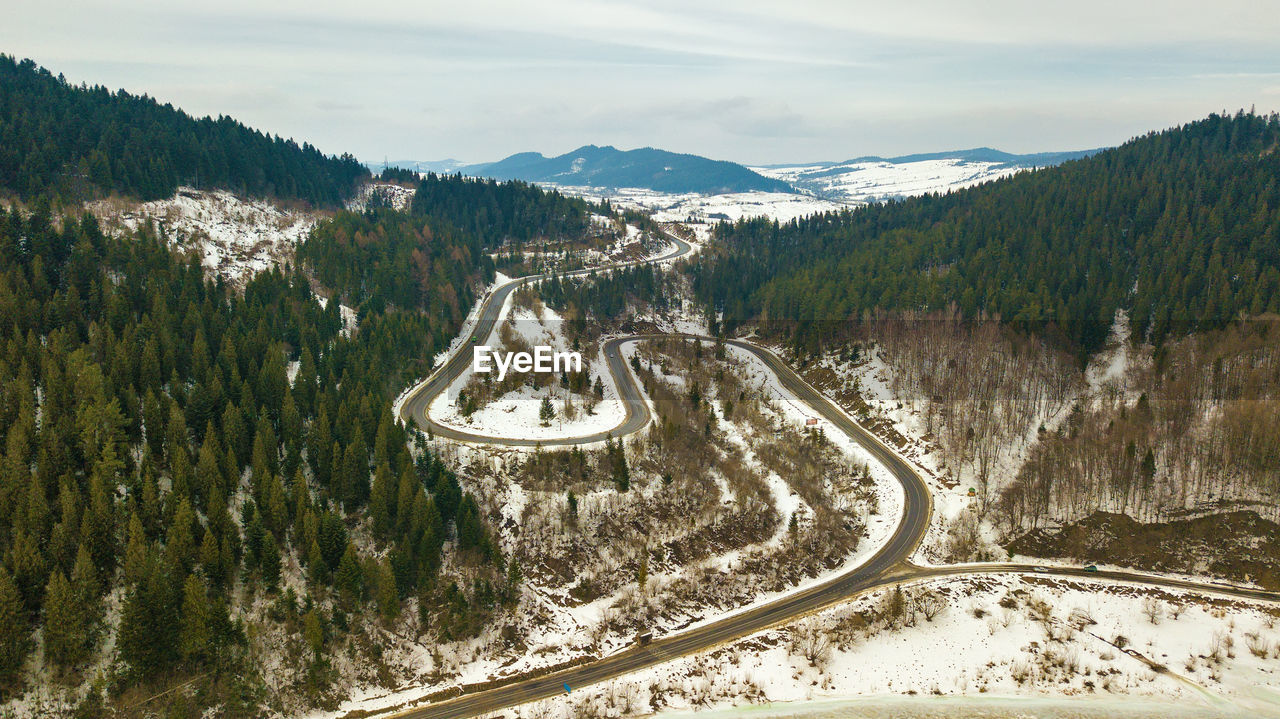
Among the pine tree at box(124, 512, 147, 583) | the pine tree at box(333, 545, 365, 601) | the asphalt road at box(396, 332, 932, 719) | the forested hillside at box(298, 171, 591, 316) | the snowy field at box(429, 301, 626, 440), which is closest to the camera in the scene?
the pine tree at box(124, 512, 147, 583)

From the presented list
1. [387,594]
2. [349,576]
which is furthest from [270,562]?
[387,594]

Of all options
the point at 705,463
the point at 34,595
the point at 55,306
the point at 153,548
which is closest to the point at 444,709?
the point at 153,548

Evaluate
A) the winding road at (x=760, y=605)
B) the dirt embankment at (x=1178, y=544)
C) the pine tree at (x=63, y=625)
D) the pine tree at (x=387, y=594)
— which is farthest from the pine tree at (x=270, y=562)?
the dirt embankment at (x=1178, y=544)

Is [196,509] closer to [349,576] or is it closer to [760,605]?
[349,576]

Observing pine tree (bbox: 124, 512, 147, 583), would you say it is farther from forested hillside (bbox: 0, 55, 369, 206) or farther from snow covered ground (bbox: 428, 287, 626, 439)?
forested hillside (bbox: 0, 55, 369, 206)

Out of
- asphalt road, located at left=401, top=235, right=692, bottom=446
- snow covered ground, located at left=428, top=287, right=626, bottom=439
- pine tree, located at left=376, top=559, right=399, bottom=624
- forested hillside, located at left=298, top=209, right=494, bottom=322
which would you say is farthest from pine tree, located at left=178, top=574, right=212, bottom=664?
forested hillside, located at left=298, top=209, right=494, bottom=322

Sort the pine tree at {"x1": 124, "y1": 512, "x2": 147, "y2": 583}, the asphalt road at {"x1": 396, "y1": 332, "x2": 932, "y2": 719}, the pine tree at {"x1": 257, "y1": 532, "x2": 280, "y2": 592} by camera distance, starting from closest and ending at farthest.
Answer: the pine tree at {"x1": 124, "y1": 512, "x2": 147, "y2": 583}, the asphalt road at {"x1": 396, "y1": 332, "x2": 932, "y2": 719}, the pine tree at {"x1": 257, "y1": 532, "x2": 280, "y2": 592}

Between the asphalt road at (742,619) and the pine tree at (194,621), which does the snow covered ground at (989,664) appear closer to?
the asphalt road at (742,619)
